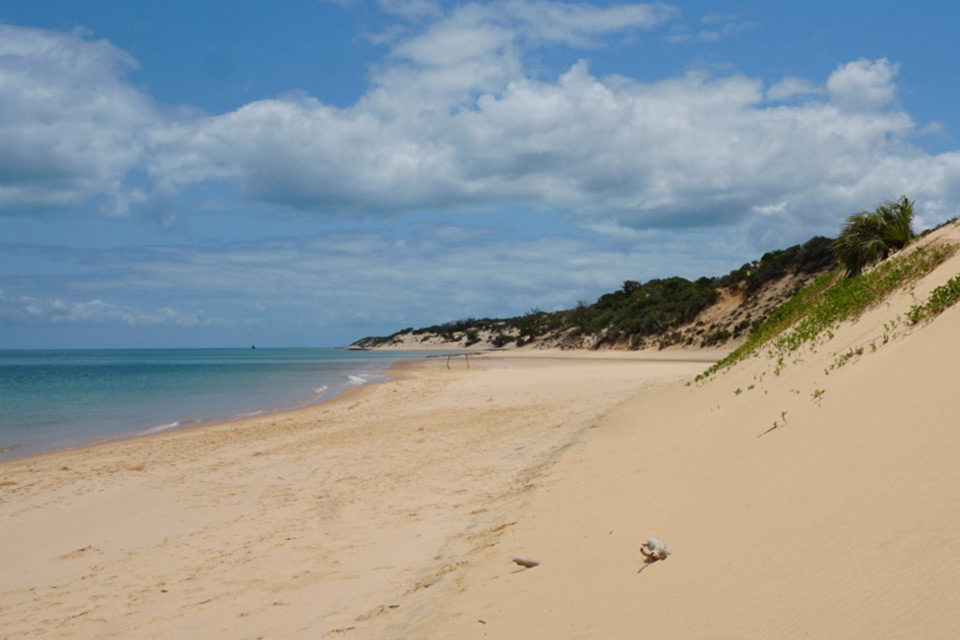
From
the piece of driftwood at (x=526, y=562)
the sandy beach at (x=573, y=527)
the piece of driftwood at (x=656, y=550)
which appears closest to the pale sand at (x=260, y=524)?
the sandy beach at (x=573, y=527)

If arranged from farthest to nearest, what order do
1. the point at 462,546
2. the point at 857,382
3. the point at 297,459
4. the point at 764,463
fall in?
the point at 297,459 → the point at 857,382 → the point at 462,546 → the point at 764,463

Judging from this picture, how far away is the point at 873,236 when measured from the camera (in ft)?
62.3

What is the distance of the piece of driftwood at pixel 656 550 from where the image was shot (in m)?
4.82

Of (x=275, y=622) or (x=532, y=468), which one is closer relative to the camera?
(x=275, y=622)

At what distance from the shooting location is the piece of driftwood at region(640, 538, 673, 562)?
15.8 ft

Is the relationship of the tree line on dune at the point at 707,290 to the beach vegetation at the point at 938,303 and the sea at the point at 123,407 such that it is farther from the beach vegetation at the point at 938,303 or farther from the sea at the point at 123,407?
the sea at the point at 123,407

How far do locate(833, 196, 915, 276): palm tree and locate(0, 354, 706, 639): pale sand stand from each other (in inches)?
336

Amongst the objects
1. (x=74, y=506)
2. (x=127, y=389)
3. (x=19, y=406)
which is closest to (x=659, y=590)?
(x=74, y=506)

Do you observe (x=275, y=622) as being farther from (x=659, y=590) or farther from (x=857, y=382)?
(x=857, y=382)

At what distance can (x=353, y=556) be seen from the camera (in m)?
7.11

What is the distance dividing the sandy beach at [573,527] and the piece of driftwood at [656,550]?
78 millimetres

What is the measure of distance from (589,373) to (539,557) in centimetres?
2702

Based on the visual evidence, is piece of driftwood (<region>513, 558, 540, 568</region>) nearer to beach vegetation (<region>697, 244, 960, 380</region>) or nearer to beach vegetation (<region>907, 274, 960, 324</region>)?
beach vegetation (<region>907, 274, 960, 324</region>)

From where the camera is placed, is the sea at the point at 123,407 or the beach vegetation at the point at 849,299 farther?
the sea at the point at 123,407
